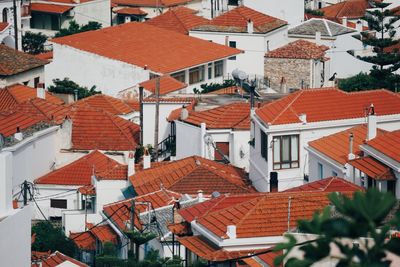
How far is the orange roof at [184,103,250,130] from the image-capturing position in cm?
3797

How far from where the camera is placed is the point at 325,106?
34000 millimetres

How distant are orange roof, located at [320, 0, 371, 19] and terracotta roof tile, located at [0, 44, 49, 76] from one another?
21.9 meters

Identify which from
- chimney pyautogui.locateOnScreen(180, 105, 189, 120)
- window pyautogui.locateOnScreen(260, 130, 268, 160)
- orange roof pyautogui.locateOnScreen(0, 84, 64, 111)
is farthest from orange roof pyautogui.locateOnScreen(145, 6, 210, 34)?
window pyautogui.locateOnScreen(260, 130, 268, 160)

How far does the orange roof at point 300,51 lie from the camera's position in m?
55.8

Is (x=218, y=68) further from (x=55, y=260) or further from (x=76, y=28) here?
(x=55, y=260)

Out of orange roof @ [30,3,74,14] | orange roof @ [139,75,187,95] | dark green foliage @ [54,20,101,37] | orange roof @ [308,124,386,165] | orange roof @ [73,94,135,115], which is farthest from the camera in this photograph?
orange roof @ [30,3,74,14]

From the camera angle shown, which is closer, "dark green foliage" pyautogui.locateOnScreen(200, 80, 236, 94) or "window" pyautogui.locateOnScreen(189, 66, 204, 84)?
"dark green foliage" pyautogui.locateOnScreen(200, 80, 236, 94)

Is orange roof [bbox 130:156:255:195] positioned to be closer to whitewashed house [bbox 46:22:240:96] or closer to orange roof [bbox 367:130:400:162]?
orange roof [bbox 367:130:400:162]

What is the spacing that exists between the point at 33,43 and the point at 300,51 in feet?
53.1

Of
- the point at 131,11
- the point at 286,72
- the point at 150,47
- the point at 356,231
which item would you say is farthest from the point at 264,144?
the point at 131,11

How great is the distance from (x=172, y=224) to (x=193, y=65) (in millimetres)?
30840

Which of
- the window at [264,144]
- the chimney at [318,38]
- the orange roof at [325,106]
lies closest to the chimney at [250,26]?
the chimney at [318,38]

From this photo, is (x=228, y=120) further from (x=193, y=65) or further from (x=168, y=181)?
(x=193, y=65)

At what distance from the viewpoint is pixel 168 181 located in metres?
32.0
